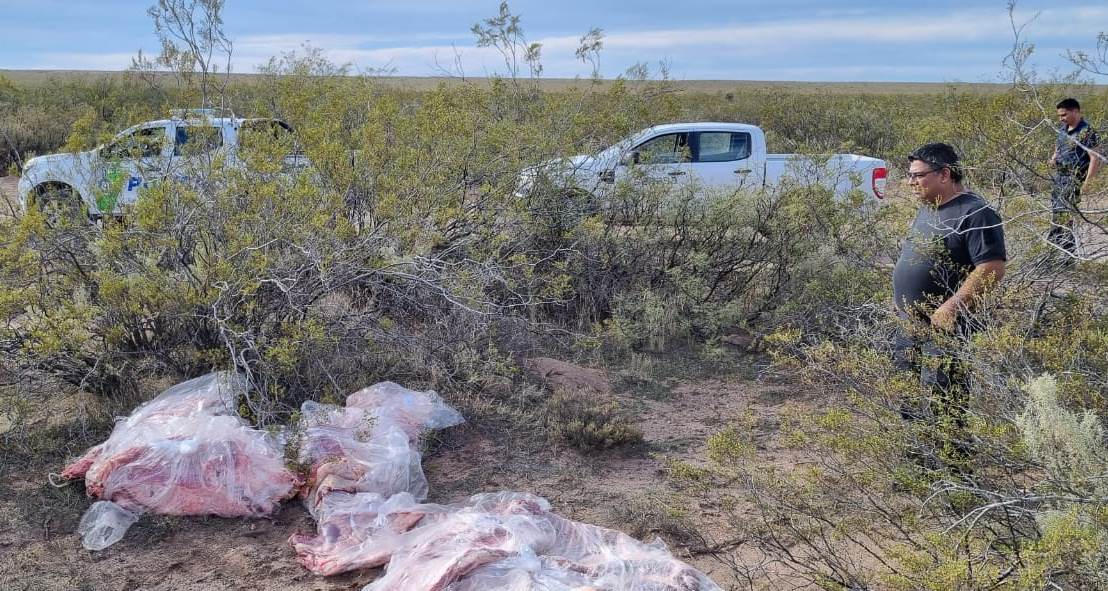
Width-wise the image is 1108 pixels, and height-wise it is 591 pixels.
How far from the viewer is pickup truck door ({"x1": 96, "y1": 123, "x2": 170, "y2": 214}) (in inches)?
202

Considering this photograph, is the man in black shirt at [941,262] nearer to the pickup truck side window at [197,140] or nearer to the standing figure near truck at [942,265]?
the standing figure near truck at [942,265]

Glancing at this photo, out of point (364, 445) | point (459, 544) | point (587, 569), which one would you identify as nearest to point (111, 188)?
point (364, 445)

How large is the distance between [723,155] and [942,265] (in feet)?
24.5

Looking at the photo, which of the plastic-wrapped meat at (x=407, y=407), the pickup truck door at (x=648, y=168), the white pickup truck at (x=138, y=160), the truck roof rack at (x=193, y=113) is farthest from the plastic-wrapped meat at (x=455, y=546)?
the pickup truck door at (x=648, y=168)

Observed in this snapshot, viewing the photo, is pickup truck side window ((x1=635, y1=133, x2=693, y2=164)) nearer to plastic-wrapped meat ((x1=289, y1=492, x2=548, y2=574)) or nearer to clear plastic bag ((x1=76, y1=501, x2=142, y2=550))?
plastic-wrapped meat ((x1=289, y1=492, x2=548, y2=574))

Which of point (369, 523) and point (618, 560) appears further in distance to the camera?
point (369, 523)

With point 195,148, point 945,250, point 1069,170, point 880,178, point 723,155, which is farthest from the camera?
point 723,155

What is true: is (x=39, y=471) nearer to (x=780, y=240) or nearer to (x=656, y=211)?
(x=656, y=211)

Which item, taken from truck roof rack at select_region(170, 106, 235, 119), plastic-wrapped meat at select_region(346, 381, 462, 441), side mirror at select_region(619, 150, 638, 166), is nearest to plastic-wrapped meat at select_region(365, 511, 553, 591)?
plastic-wrapped meat at select_region(346, 381, 462, 441)

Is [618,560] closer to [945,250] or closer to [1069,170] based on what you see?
[945,250]

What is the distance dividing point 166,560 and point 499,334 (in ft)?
9.11

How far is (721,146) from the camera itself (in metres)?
10.9

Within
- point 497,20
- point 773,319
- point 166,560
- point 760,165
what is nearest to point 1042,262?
point 773,319

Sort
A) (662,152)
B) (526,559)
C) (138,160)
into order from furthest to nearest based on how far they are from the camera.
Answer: (662,152), (138,160), (526,559)
